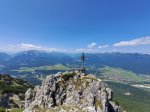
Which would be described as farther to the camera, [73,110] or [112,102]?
[112,102]

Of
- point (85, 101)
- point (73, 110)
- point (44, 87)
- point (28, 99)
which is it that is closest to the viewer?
point (73, 110)

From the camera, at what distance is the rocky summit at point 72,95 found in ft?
320

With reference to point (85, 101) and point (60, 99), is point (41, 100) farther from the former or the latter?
point (85, 101)

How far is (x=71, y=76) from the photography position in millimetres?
109375

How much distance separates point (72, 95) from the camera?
103250 millimetres

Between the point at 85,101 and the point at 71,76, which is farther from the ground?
the point at 71,76

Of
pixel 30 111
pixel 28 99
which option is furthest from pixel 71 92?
pixel 28 99

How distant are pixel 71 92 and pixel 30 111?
1858 cm

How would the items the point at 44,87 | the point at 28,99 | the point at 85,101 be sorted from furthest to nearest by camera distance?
1. the point at 28,99
2. the point at 44,87
3. the point at 85,101

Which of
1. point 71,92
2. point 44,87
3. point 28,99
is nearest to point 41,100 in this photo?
point 44,87

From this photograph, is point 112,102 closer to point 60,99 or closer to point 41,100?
point 60,99

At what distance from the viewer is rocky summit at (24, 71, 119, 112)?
97.6 meters

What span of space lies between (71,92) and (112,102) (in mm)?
21337

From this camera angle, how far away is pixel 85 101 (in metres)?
99.9
